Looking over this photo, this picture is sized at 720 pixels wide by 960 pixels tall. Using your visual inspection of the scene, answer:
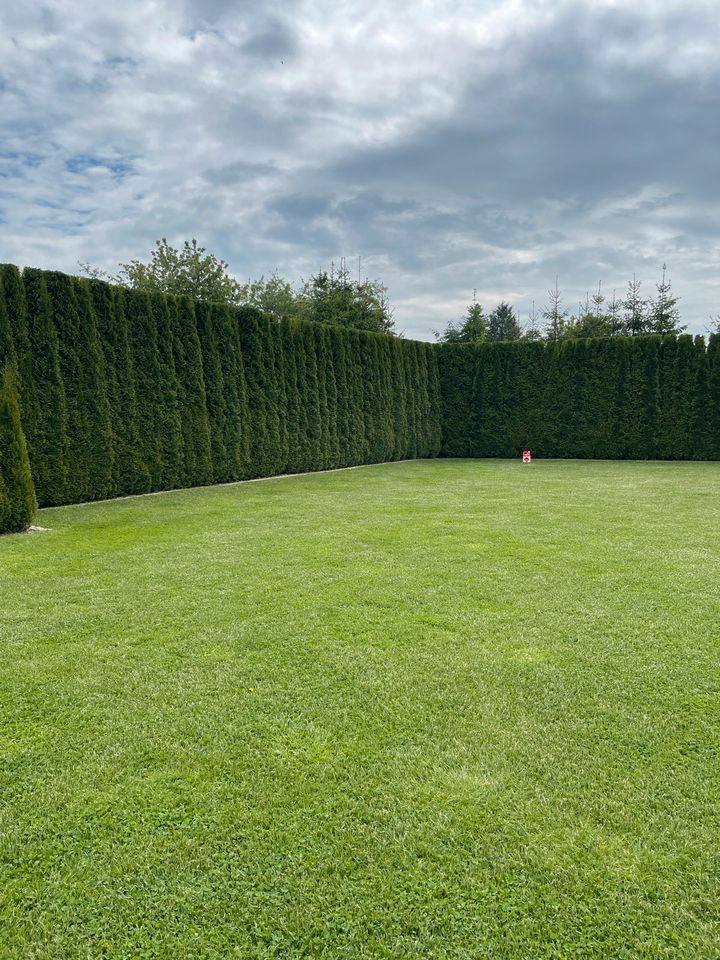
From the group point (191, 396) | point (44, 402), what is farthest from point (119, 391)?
point (191, 396)

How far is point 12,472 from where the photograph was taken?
641 centimetres

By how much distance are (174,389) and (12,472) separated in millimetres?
4237

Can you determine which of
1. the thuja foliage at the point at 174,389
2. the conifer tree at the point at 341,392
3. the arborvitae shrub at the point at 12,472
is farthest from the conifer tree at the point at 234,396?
the arborvitae shrub at the point at 12,472

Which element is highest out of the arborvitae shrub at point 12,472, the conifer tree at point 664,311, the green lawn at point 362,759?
the conifer tree at point 664,311

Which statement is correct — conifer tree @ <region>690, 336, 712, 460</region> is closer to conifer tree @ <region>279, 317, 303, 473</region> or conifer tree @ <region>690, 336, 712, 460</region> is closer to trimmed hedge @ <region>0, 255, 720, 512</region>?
trimmed hedge @ <region>0, 255, 720, 512</region>

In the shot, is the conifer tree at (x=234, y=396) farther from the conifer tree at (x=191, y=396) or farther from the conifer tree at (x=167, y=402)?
the conifer tree at (x=167, y=402)

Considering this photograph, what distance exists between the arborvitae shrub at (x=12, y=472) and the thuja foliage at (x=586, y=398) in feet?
43.2

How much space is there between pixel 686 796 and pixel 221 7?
361 inches

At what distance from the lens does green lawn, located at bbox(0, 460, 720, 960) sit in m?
1.42

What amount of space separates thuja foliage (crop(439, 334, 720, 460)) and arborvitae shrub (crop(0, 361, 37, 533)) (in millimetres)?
13158

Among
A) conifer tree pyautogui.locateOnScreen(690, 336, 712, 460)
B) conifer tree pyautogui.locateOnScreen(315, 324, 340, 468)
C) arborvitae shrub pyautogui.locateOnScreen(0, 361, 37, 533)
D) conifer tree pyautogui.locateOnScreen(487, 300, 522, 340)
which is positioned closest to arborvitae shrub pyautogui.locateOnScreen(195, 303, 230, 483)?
conifer tree pyautogui.locateOnScreen(315, 324, 340, 468)

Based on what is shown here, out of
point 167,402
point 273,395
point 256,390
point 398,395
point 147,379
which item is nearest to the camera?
point 147,379

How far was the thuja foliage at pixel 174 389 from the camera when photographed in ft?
27.3

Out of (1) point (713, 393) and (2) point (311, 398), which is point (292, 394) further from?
(1) point (713, 393)
